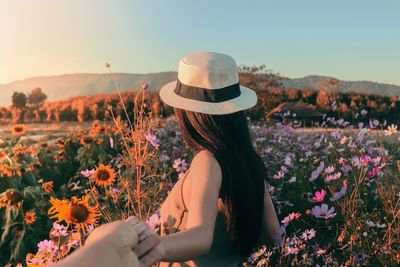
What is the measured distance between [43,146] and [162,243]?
4.95 metres

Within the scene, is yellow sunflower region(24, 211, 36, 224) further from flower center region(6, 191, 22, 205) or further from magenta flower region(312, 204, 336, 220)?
magenta flower region(312, 204, 336, 220)

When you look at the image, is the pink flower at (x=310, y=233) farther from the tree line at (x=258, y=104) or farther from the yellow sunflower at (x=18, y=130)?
the tree line at (x=258, y=104)

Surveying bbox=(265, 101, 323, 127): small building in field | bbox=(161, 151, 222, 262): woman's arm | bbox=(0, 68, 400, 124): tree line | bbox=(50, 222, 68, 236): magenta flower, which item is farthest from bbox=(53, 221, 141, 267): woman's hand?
bbox=(265, 101, 323, 127): small building in field

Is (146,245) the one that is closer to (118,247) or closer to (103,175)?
(118,247)

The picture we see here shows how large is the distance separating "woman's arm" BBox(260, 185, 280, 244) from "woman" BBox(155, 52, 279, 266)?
97 mm

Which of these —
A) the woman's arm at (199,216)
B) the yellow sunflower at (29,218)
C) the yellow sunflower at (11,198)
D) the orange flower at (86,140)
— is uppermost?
the woman's arm at (199,216)

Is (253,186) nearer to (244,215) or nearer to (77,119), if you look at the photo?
(244,215)

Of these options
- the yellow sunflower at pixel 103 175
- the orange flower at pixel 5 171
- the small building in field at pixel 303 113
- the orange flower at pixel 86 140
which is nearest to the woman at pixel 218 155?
the yellow sunflower at pixel 103 175

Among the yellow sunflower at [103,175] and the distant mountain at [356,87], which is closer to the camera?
the yellow sunflower at [103,175]

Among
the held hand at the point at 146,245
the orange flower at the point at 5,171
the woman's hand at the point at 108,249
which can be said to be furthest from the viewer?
the orange flower at the point at 5,171

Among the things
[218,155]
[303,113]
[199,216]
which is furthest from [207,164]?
[303,113]

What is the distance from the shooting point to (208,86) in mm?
1804

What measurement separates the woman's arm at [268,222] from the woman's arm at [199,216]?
19.3 inches

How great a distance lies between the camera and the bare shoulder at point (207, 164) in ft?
5.41
